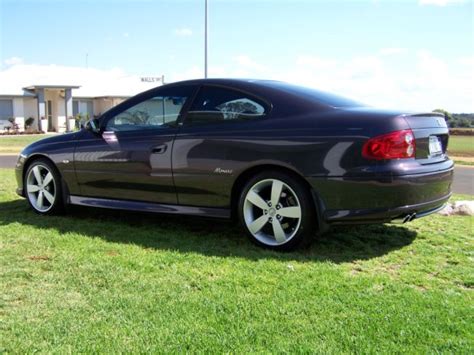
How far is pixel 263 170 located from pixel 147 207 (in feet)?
4.37

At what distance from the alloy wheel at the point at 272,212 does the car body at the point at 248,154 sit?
5cm

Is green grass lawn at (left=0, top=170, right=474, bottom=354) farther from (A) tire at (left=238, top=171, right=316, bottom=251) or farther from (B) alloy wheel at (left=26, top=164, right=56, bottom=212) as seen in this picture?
(B) alloy wheel at (left=26, top=164, right=56, bottom=212)

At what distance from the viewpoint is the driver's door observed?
5250 mm

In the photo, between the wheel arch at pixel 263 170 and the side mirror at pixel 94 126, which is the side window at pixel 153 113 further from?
the wheel arch at pixel 263 170

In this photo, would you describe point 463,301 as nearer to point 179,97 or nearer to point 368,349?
point 368,349

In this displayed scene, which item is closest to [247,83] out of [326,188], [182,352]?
[326,188]

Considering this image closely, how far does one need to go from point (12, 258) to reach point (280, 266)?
7.08 feet

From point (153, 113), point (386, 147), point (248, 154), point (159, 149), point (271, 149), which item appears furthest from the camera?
point (153, 113)

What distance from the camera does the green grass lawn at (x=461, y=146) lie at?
73.4 feet

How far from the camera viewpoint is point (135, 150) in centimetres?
538

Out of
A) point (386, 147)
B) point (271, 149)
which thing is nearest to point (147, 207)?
point (271, 149)

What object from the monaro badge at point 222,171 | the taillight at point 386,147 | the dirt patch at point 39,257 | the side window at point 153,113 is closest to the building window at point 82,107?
the side window at point 153,113

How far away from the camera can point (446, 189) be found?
15.9ft

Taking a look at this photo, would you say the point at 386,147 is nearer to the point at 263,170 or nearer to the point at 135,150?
the point at 263,170
